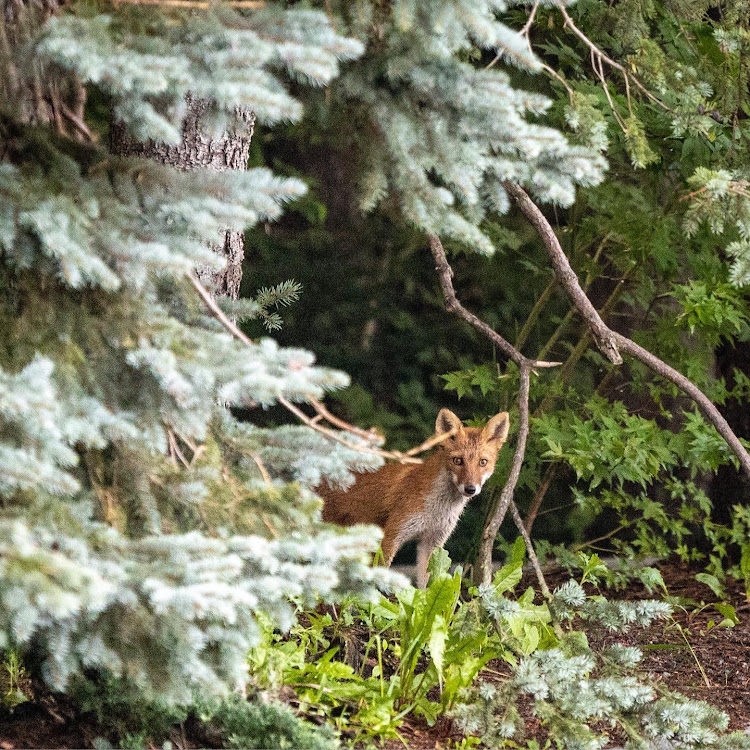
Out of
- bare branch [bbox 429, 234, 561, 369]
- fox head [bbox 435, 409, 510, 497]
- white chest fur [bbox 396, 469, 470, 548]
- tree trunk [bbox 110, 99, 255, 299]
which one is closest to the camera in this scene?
tree trunk [bbox 110, 99, 255, 299]

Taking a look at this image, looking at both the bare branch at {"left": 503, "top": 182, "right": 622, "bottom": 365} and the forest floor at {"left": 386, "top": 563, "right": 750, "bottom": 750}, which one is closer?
the forest floor at {"left": 386, "top": 563, "right": 750, "bottom": 750}

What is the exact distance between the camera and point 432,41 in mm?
2660

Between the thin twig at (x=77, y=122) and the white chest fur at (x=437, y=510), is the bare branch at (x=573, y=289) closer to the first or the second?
the thin twig at (x=77, y=122)

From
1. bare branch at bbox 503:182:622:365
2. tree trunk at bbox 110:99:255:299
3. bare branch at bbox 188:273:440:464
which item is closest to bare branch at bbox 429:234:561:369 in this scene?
bare branch at bbox 503:182:622:365

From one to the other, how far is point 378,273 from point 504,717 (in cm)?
666

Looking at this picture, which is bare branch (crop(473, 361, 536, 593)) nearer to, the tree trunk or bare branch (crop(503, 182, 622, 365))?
bare branch (crop(503, 182, 622, 365))

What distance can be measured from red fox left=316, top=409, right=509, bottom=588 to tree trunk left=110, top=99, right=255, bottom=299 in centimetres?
178

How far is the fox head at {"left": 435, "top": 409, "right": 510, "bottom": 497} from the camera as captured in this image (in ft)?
17.8

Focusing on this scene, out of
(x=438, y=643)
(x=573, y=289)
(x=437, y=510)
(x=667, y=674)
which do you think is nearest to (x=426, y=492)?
(x=437, y=510)

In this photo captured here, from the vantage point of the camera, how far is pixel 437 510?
5629 millimetres

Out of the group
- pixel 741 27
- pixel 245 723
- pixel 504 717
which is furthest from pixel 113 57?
pixel 741 27

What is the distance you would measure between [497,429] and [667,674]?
62.1 inches

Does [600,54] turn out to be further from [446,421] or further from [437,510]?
[437,510]

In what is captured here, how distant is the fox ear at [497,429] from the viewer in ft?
17.8
